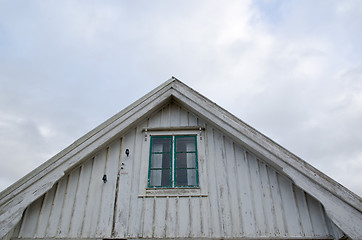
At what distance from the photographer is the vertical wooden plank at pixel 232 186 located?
507cm

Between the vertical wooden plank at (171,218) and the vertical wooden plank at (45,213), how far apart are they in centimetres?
236

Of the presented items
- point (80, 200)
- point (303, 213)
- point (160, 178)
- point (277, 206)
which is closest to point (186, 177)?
point (160, 178)

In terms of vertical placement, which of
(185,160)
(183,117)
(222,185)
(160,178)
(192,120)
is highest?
(183,117)

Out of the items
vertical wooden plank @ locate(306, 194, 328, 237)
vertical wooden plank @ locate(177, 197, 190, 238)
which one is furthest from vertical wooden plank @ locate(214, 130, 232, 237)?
vertical wooden plank @ locate(306, 194, 328, 237)

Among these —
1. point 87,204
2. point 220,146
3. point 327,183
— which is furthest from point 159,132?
point 327,183

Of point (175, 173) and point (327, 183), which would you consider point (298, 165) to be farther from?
point (175, 173)

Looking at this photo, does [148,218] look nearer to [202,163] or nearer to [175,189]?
[175,189]

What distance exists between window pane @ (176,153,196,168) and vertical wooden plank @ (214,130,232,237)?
1.63 ft

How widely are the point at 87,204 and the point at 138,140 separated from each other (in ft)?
5.57

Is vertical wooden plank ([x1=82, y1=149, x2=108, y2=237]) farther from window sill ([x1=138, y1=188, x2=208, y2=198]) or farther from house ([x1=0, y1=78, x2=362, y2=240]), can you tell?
window sill ([x1=138, y1=188, x2=208, y2=198])

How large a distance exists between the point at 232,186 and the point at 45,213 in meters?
3.75

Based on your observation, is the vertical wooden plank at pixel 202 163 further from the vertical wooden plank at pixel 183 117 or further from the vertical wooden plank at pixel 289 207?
the vertical wooden plank at pixel 289 207

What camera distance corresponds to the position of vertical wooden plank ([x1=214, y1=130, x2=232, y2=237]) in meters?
5.08

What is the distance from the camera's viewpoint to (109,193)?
5.54 metres
